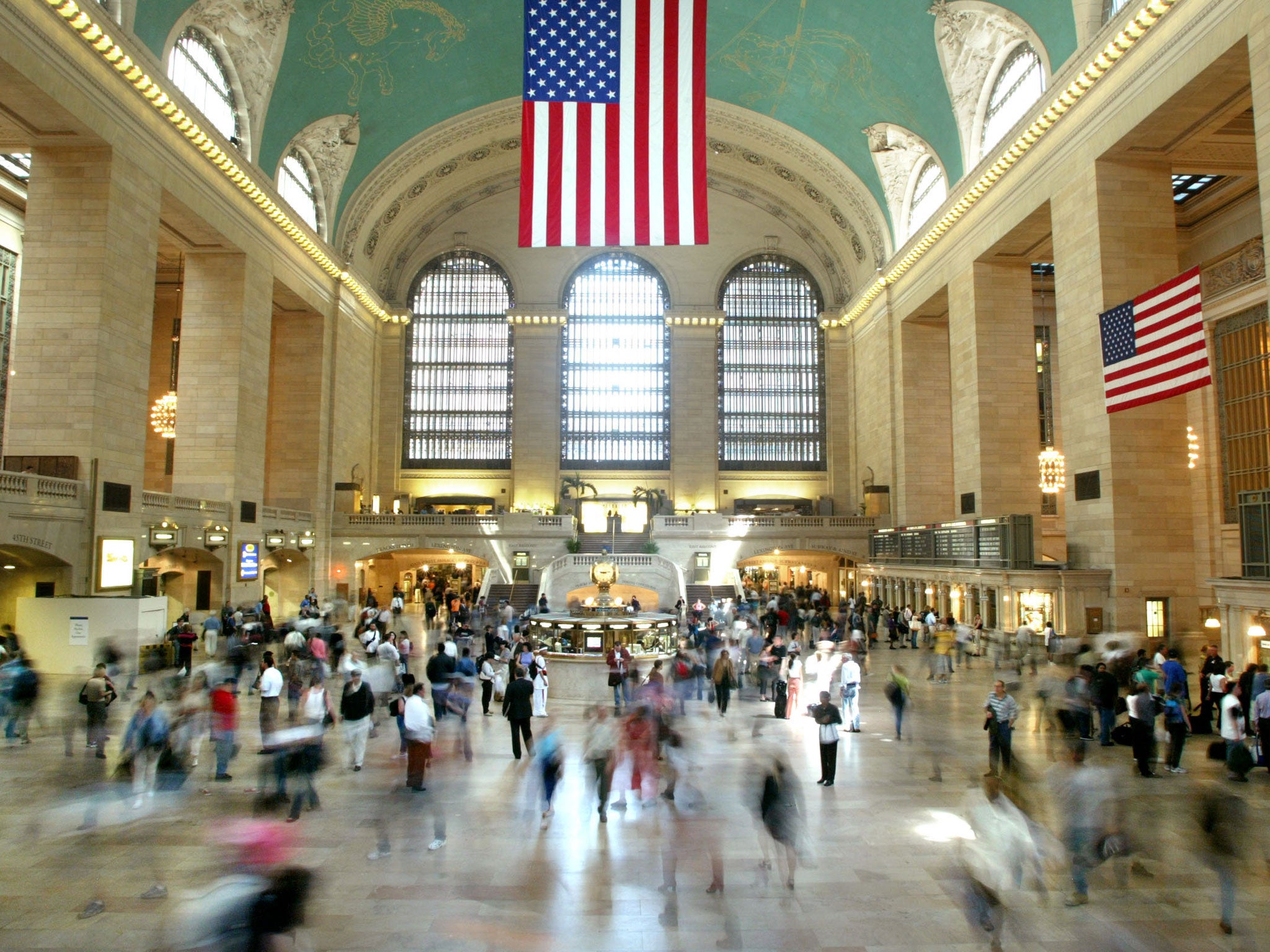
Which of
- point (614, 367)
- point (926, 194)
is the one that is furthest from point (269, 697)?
point (614, 367)

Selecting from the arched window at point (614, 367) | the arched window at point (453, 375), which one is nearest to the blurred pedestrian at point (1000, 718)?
the arched window at point (614, 367)

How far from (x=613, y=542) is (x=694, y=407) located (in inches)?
388

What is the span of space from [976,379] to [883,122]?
993 centimetres

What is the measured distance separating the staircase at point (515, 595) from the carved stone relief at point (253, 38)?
15497mm

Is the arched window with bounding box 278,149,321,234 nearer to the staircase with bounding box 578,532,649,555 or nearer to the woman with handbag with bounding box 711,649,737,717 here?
the staircase with bounding box 578,532,649,555

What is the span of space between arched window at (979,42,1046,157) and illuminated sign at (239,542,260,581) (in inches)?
929

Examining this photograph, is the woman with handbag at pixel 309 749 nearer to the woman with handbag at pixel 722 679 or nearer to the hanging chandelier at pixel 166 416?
the woman with handbag at pixel 722 679

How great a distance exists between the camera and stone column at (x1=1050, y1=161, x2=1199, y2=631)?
58.6 feet

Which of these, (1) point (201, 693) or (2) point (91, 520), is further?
(2) point (91, 520)

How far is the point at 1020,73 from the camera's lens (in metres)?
22.5

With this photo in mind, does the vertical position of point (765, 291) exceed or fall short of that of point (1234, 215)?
it exceeds it

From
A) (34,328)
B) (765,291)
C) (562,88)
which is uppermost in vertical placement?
(765,291)

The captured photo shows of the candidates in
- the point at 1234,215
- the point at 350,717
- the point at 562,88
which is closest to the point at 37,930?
the point at 350,717

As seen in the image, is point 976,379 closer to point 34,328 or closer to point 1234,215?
point 1234,215
